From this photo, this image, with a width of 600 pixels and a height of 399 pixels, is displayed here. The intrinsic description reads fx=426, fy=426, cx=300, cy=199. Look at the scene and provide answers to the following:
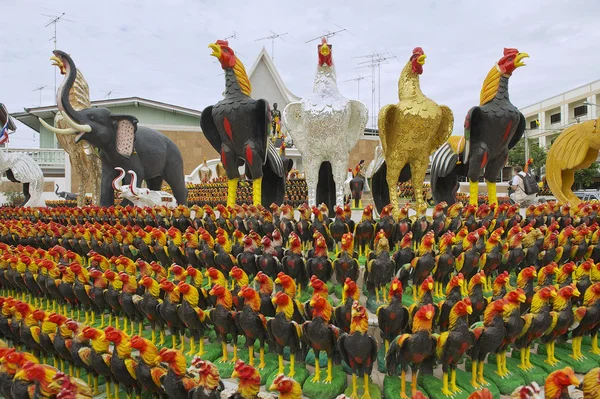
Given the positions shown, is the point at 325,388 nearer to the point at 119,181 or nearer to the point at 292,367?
the point at 292,367

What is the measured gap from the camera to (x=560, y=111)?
35938 mm

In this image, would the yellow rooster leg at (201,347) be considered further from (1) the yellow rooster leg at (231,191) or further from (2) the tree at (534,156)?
(2) the tree at (534,156)

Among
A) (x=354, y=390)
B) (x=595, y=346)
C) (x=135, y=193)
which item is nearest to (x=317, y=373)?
(x=354, y=390)

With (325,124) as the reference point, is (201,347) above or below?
below

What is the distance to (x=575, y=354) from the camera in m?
3.28

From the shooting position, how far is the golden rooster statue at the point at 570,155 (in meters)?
8.00

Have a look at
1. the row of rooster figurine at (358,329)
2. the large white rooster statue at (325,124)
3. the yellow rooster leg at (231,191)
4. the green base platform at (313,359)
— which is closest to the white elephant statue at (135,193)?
the yellow rooster leg at (231,191)

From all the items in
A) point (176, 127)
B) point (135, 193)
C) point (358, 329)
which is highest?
point (176, 127)

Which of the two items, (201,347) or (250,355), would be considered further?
(201,347)

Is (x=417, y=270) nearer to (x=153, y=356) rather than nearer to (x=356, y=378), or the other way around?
(x=356, y=378)

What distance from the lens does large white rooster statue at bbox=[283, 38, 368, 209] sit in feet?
20.9

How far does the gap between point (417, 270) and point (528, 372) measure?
109 cm

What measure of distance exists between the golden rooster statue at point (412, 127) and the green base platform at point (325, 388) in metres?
3.27

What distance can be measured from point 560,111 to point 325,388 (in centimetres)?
4059
